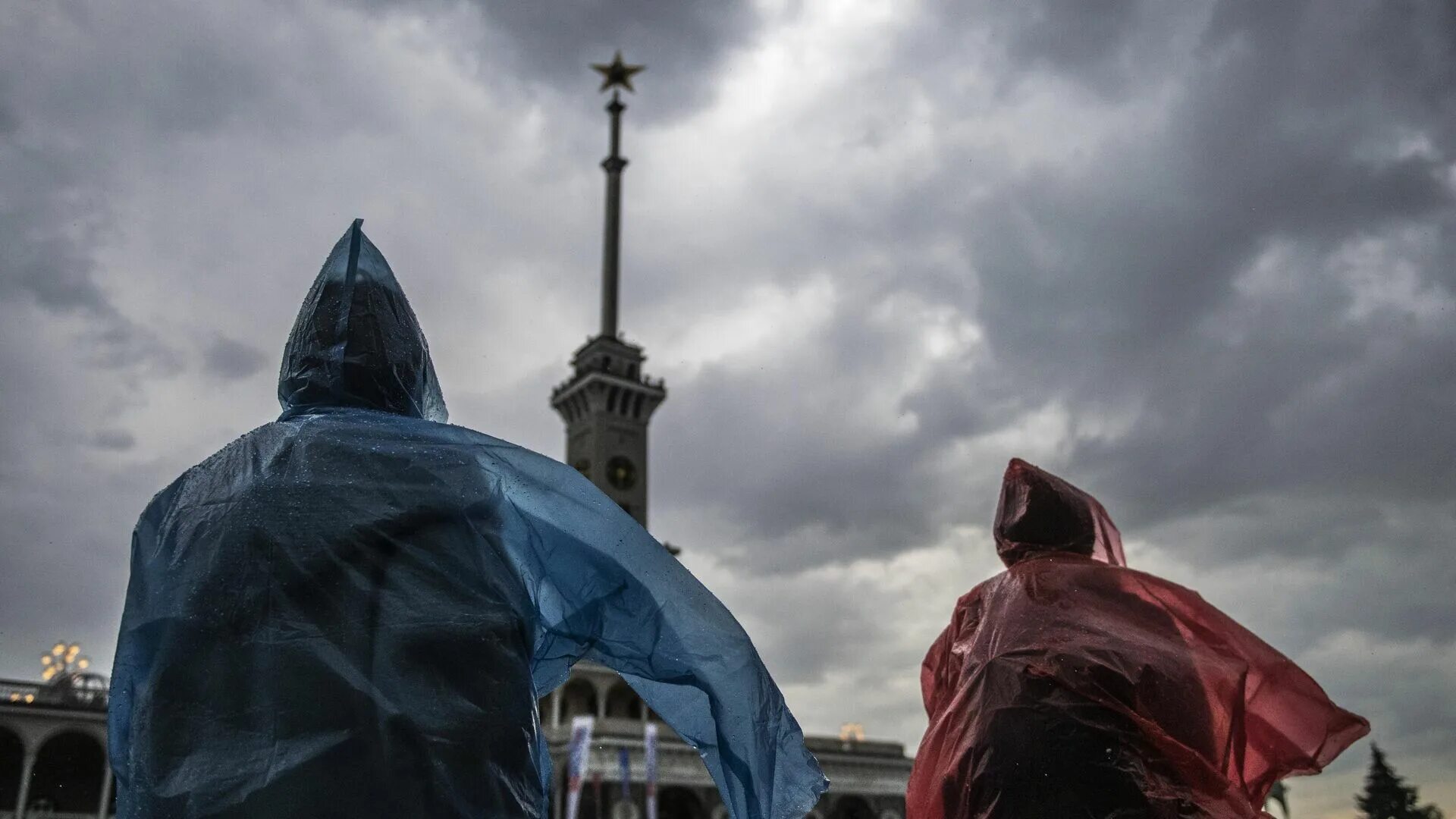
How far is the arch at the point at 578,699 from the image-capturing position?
44312mm

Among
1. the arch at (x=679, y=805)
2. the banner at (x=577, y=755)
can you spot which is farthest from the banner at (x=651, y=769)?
the arch at (x=679, y=805)

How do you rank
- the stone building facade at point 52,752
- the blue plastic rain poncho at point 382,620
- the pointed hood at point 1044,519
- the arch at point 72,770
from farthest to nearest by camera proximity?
the arch at point 72,770, the stone building facade at point 52,752, the pointed hood at point 1044,519, the blue plastic rain poncho at point 382,620

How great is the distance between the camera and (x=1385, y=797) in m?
37.9

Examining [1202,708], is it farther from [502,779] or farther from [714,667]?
[502,779]

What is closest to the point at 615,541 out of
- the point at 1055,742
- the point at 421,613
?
the point at 421,613

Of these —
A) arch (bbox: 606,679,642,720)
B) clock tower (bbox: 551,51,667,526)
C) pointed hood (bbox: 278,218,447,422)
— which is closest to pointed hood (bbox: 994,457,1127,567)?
pointed hood (bbox: 278,218,447,422)

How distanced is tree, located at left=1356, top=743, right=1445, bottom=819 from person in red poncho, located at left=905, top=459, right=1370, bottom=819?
41.3 metres

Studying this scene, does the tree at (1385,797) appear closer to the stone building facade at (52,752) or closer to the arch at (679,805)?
the arch at (679,805)

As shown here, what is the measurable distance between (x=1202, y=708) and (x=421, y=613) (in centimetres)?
300

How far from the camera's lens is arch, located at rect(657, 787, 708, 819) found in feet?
131

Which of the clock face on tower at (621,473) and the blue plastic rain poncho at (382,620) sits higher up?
the clock face on tower at (621,473)

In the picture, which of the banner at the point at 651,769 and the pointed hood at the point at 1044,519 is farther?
the banner at the point at 651,769

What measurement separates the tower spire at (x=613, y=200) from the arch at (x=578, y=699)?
65.6 feet

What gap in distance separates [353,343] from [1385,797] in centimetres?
4486
